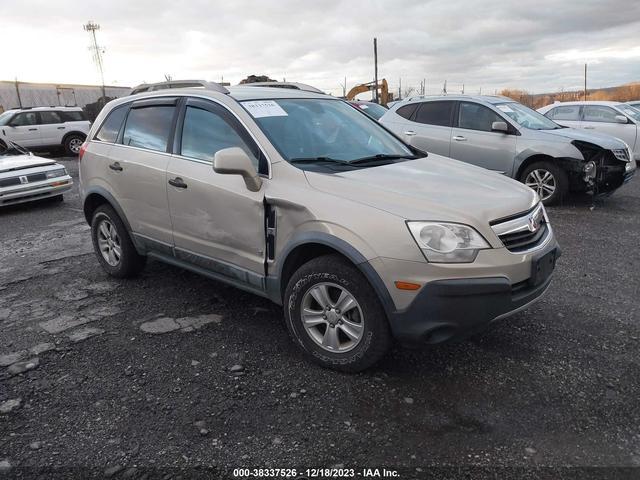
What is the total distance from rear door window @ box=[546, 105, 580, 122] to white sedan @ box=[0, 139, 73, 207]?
35.2 feet

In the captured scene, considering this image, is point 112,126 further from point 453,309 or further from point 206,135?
point 453,309

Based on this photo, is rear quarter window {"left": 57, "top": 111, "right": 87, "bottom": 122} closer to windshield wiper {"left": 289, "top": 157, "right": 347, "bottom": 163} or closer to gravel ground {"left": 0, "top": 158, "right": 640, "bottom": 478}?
gravel ground {"left": 0, "top": 158, "right": 640, "bottom": 478}

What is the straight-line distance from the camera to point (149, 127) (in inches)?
170

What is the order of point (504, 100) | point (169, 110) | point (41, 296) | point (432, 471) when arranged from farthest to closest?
point (504, 100)
point (41, 296)
point (169, 110)
point (432, 471)

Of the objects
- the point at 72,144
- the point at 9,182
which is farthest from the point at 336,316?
the point at 72,144

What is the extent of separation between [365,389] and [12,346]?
256 cm

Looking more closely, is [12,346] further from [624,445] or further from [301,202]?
[624,445]

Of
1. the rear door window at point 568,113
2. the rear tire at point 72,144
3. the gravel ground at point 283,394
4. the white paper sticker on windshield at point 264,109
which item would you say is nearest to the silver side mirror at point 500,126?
the gravel ground at point 283,394

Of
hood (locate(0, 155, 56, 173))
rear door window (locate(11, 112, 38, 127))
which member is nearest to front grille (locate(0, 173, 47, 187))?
hood (locate(0, 155, 56, 173))

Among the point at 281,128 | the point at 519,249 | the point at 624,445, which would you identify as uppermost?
the point at 281,128

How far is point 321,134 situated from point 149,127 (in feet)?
5.17

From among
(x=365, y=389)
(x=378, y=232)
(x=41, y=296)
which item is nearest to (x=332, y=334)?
(x=365, y=389)

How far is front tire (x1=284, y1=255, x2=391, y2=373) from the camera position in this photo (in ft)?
9.41

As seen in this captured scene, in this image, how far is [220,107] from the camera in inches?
146
